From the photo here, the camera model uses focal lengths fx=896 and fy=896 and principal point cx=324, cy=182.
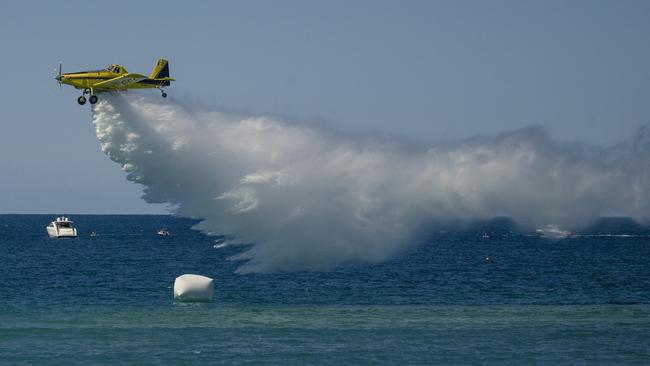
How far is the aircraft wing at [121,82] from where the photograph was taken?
52.2m

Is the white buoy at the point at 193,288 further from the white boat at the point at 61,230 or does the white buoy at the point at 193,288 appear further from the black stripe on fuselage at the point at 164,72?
the white boat at the point at 61,230

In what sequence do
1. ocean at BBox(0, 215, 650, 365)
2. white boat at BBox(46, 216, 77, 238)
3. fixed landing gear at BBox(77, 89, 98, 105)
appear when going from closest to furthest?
ocean at BBox(0, 215, 650, 365), fixed landing gear at BBox(77, 89, 98, 105), white boat at BBox(46, 216, 77, 238)

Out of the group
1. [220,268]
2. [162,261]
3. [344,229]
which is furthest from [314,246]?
[162,261]

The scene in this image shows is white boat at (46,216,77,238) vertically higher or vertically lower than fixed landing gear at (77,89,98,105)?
higher

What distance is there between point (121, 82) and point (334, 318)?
61.2 feet

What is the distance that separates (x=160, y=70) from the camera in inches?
2163

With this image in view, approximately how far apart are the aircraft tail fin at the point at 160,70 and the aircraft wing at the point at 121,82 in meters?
1.07

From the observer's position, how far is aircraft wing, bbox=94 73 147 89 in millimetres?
52250

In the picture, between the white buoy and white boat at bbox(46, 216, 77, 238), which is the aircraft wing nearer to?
the white buoy

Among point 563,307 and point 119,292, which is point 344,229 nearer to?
point 563,307

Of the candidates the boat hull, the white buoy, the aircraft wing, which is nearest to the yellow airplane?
the aircraft wing

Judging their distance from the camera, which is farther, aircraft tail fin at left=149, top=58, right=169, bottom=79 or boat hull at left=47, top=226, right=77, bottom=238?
boat hull at left=47, top=226, right=77, bottom=238

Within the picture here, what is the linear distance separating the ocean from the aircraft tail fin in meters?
14.4

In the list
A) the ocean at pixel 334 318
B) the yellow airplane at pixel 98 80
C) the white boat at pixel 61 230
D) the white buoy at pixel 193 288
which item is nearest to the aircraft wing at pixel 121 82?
the yellow airplane at pixel 98 80
